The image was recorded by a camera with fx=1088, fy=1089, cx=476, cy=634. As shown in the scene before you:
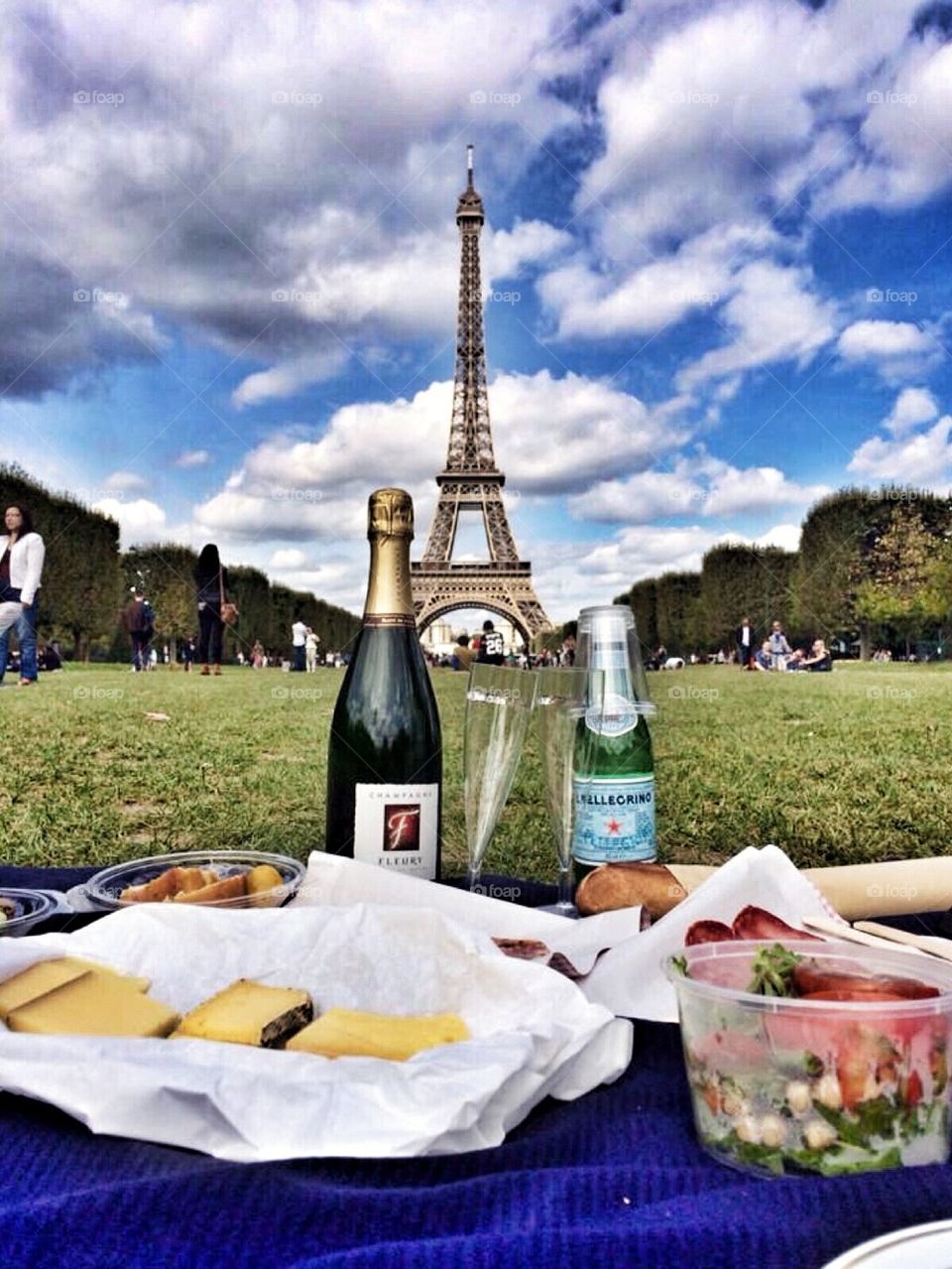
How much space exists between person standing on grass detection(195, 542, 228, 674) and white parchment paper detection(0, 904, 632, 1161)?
273 cm

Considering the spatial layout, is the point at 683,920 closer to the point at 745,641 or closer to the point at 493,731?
the point at 493,731

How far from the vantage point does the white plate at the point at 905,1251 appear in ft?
1.22

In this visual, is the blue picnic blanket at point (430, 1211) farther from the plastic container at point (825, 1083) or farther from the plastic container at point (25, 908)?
the plastic container at point (25, 908)

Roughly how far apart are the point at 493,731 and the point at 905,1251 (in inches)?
24.7

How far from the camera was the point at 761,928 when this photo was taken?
688 mm

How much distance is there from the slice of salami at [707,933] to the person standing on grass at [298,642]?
3.25 meters

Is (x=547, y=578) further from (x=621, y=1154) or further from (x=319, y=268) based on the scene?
(x=621, y=1154)

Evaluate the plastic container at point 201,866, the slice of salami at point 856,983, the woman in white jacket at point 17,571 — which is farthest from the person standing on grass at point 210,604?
the slice of salami at point 856,983

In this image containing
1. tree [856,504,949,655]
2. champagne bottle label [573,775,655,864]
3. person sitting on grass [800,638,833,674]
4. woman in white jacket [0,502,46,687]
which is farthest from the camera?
person sitting on grass [800,638,833,674]

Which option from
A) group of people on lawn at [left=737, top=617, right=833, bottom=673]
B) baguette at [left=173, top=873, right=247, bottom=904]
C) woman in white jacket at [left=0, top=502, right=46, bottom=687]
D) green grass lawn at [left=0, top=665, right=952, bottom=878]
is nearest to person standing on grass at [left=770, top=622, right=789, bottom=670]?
group of people on lawn at [left=737, top=617, right=833, bottom=673]

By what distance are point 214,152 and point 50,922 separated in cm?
280

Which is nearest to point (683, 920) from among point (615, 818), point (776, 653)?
point (615, 818)

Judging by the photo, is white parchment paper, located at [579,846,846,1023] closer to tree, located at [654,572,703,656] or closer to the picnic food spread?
the picnic food spread

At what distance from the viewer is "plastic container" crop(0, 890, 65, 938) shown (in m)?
0.82
